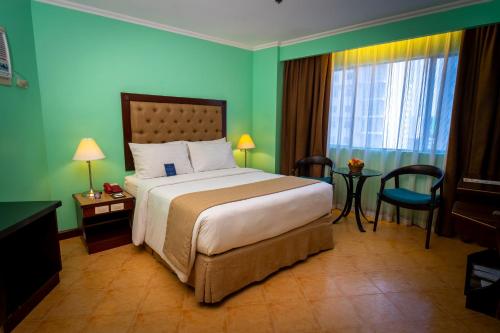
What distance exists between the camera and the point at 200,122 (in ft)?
12.5

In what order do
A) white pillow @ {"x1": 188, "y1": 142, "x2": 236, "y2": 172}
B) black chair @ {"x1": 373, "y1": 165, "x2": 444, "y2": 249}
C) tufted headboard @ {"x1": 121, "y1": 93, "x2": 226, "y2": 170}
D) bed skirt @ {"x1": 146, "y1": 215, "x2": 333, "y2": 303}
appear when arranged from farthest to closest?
white pillow @ {"x1": 188, "y1": 142, "x2": 236, "y2": 172} → tufted headboard @ {"x1": 121, "y1": 93, "x2": 226, "y2": 170} → black chair @ {"x1": 373, "y1": 165, "x2": 444, "y2": 249} → bed skirt @ {"x1": 146, "y1": 215, "x2": 333, "y2": 303}

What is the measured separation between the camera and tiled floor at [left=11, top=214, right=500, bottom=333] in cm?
175

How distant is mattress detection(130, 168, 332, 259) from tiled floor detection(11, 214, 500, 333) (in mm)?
388

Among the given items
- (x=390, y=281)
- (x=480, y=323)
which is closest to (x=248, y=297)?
(x=390, y=281)

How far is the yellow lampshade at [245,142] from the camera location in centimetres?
412

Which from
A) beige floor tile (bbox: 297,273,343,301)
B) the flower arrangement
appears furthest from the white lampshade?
the flower arrangement

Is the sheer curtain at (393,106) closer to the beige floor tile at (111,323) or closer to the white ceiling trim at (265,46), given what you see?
the white ceiling trim at (265,46)

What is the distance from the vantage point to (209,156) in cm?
345

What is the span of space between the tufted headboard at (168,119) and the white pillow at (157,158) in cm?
20

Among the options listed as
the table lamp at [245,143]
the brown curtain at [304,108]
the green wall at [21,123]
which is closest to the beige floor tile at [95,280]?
the green wall at [21,123]

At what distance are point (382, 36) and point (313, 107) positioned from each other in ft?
4.07

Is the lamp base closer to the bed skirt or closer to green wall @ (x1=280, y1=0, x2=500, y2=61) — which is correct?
Answer: the bed skirt

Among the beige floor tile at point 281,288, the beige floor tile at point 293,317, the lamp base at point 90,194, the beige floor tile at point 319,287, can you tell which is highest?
the lamp base at point 90,194

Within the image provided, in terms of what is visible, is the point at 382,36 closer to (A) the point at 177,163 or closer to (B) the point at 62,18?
(A) the point at 177,163
